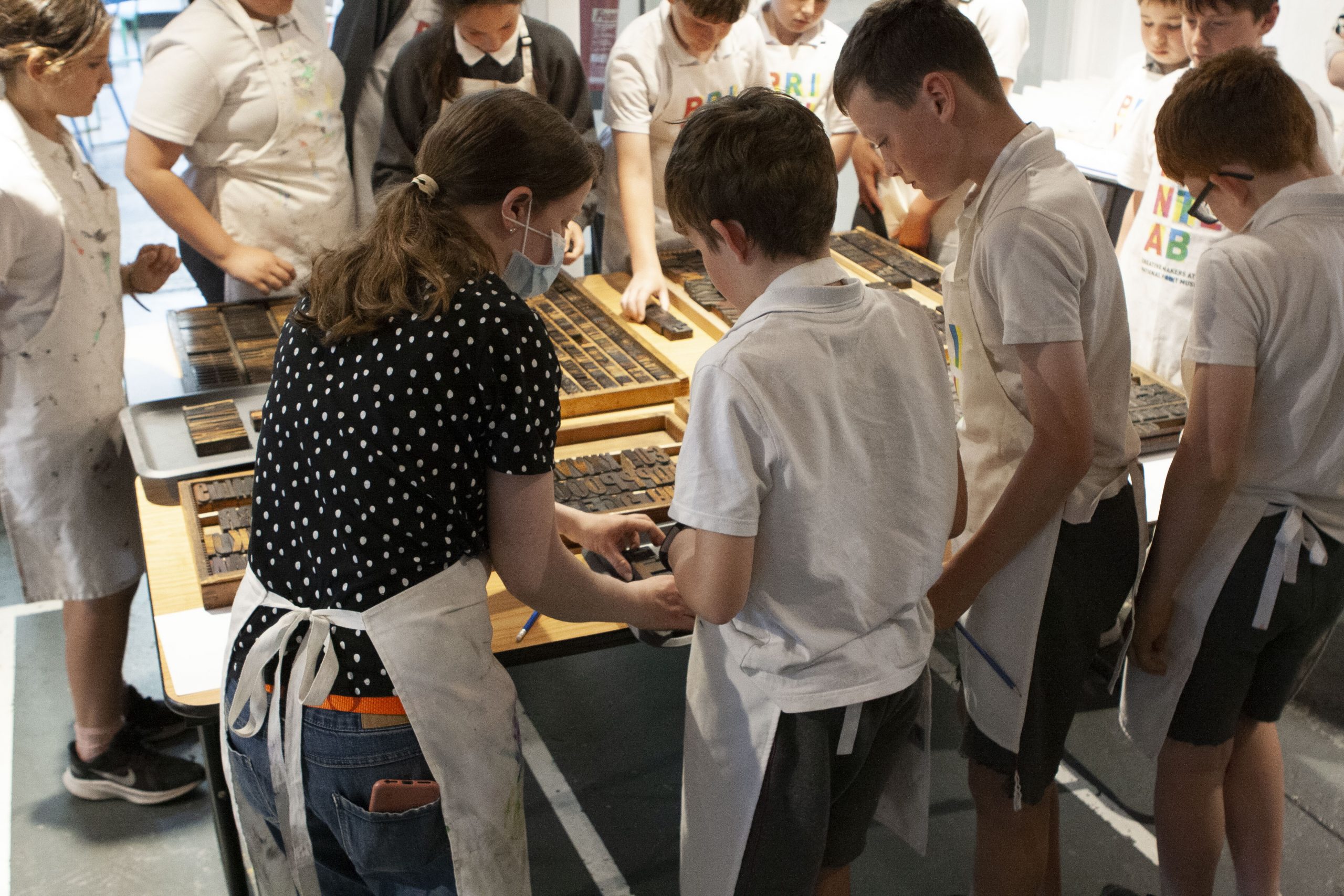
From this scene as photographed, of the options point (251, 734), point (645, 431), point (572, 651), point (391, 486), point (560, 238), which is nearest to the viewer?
point (391, 486)

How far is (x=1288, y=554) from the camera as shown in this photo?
1911 millimetres

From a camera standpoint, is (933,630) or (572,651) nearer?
(933,630)

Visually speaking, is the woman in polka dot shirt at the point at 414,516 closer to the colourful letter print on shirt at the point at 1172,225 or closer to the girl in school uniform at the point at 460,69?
the girl in school uniform at the point at 460,69

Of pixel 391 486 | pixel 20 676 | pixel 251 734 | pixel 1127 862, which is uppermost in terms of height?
pixel 391 486

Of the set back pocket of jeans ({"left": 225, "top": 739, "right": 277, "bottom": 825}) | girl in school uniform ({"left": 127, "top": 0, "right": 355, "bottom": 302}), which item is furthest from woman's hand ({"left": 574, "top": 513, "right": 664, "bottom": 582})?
girl in school uniform ({"left": 127, "top": 0, "right": 355, "bottom": 302})

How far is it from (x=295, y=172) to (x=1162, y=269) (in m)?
2.52

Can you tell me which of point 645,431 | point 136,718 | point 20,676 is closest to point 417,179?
point 645,431

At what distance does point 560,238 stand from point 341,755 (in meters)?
0.76

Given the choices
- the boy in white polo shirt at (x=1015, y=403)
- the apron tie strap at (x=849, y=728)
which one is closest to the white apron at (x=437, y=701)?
the apron tie strap at (x=849, y=728)

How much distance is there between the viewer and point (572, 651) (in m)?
1.88

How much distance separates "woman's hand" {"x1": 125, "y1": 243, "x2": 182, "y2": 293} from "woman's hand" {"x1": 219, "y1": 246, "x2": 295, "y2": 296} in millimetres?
237

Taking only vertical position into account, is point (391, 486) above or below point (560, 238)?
below

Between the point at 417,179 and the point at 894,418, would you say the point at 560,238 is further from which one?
the point at 894,418

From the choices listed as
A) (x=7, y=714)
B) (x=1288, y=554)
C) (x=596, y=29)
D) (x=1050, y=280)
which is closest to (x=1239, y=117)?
(x=1050, y=280)
